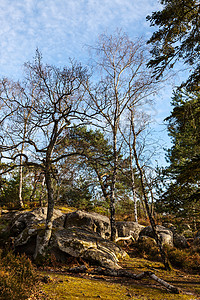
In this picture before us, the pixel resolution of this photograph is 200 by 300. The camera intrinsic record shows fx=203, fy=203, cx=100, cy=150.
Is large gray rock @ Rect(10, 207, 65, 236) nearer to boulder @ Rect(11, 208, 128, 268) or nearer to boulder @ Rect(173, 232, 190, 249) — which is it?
boulder @ Rect(11, 208, 128, 268)

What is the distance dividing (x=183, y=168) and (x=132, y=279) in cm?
436

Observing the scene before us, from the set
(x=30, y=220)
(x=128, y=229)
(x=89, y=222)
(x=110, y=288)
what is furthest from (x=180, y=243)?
(x=110, y=288)

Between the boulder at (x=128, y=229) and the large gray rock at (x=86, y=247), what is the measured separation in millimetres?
4159

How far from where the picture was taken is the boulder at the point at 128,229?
1425cm

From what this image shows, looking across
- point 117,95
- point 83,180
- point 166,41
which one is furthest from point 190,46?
point 83,180

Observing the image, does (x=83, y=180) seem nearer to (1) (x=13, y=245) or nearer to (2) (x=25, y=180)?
(1) (x=13, y=245)

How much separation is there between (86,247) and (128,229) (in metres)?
6.47

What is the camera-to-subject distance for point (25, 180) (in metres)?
19.2

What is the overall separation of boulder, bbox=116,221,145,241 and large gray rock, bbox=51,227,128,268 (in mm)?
4159

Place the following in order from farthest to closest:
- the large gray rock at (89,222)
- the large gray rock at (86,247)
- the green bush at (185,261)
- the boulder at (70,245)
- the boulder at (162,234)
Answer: the boulder at (162,234), the large gray rock at (89,222), the green bush at (185,261), the boulder at (70,245), the large gray rock at (86,247)

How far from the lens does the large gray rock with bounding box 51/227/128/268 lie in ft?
28.2

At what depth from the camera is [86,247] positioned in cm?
905

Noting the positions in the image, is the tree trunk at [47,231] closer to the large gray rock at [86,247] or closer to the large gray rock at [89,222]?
the large gray rock at [86,247]

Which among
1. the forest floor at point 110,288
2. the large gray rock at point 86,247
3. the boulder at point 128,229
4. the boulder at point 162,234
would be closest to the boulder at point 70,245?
the large gray rock at point 86,247
